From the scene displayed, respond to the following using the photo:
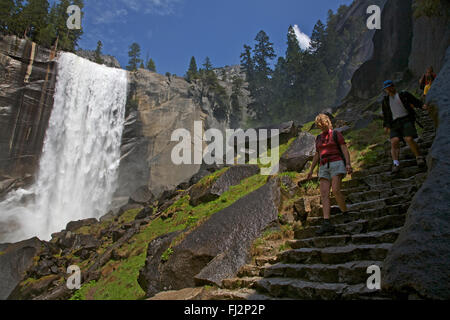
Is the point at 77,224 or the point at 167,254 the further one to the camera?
the point at 77,224

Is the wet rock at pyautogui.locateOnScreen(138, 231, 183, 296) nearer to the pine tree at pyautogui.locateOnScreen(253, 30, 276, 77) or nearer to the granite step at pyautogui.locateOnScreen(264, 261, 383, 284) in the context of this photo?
the granite step at pyautogui.locateOnScreen(264, 261, 383, 284)

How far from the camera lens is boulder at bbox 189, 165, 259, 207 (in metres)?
12.6

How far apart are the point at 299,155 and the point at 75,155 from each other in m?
29.1

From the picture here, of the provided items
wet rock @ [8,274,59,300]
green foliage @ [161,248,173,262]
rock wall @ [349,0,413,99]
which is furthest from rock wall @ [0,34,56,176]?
rock wall @ [349,0,413,99]

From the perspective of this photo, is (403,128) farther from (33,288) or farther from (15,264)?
(15,264)

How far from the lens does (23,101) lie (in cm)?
3014

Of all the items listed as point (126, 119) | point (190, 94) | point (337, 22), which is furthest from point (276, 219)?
point (337, 22)

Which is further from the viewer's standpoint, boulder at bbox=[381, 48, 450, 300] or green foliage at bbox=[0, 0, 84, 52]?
green foliage at bbox=[0, 0, 84, 52]

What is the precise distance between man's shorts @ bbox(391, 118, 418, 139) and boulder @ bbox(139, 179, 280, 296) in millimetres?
3576

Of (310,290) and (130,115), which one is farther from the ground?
(130,115)

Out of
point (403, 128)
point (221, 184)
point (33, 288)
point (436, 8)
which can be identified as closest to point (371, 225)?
point (403, 128)

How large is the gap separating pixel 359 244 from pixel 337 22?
63.2 m

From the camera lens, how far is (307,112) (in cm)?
4372

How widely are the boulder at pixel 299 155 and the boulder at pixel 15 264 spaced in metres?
15.5
